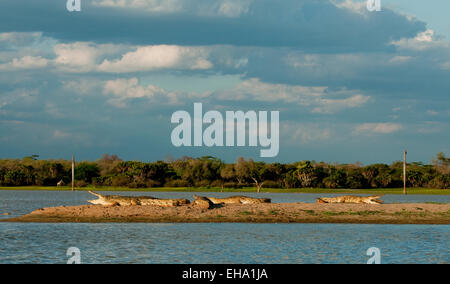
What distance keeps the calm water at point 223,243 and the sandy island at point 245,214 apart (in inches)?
41.2

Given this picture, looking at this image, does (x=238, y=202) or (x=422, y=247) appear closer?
(x=422, y=247)

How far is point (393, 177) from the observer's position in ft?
278

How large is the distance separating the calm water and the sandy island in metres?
1.05

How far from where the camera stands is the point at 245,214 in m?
32.0

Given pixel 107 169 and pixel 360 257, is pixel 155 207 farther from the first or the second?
pixel 107 169

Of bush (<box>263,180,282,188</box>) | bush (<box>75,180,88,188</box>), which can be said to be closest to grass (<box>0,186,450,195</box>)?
bush (<box>75,180,88,188</box>)

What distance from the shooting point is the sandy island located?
3123 centimetres

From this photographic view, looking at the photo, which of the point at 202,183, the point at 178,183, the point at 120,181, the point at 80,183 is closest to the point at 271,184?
the point at 202,183

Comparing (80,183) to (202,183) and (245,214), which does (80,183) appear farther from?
(245,214)

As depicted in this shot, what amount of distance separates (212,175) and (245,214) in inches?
2031
